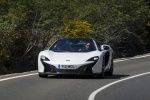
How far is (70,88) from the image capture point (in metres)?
15.0

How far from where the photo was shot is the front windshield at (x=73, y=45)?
18156mm

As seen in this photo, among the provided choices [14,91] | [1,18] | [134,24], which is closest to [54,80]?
[14,91]

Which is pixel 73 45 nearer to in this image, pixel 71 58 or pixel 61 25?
pixel 71 58

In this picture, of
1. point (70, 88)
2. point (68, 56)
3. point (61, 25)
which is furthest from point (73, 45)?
point (61, 25)

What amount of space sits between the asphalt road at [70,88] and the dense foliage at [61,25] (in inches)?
199

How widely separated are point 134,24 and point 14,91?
21.3 metres

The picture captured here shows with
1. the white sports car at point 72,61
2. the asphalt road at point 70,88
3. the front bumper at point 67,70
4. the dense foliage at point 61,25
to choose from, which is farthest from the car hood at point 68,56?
the dense foliage at point 61,25

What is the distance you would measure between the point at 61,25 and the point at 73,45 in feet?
24.5

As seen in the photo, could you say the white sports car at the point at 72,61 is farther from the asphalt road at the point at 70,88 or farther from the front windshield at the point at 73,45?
the asphalt road at the point at 70,88

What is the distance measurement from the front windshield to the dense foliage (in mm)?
3756

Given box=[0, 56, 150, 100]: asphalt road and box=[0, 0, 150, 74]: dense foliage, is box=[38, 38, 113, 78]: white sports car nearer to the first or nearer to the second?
box=[0, 56, 150, 100]: asphalt road

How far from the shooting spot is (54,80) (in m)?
16.9

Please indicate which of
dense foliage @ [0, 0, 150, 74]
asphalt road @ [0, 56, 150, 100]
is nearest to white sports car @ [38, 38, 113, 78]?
asphalt road @ [0, 56, 150, 100]

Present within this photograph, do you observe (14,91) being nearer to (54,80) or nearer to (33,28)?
(54,80)
